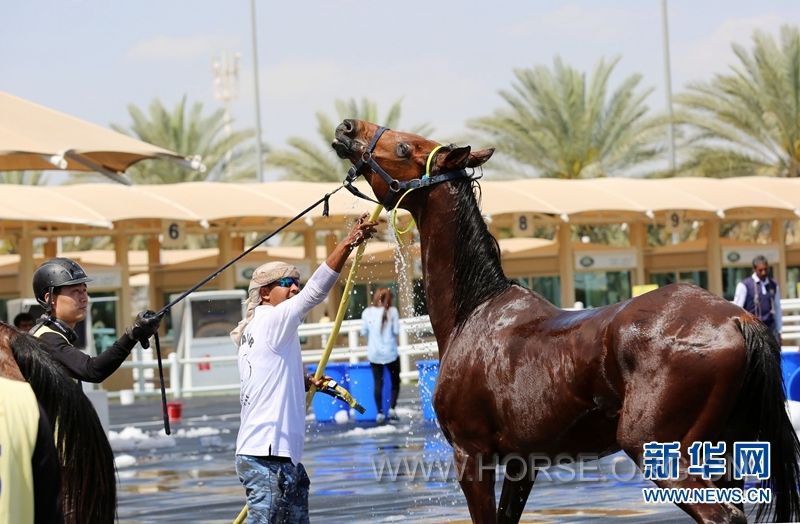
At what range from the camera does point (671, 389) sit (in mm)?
5477

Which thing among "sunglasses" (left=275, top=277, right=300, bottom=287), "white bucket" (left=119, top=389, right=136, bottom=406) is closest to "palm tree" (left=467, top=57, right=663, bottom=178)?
"white bucket" (left=119, top=389, right=136, bottom=406)

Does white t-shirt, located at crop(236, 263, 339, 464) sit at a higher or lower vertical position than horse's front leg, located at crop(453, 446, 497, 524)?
higher

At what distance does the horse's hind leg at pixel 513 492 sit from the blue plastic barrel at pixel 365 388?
518 inches

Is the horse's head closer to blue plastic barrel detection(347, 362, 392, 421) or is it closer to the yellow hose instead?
the yellow hose

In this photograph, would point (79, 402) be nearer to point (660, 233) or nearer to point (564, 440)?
point (564, 440)

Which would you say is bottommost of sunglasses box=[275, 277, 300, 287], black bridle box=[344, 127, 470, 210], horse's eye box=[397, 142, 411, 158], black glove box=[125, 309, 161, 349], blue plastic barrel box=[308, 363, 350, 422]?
blue plastic barrel box=[308, 363, 350, 422]

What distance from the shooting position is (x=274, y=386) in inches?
260

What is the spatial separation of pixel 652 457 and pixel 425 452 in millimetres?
9443

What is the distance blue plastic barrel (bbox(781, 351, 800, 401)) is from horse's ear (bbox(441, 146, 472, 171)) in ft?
17.8

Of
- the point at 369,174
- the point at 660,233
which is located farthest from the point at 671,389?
the point at 660,233

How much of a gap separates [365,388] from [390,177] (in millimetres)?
13438

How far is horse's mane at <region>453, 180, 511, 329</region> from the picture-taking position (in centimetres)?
646

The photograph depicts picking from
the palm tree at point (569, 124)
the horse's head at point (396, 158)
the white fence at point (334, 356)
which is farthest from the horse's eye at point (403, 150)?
the palm tree at point (569, 124)

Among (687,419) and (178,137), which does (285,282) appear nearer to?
(687,419)
